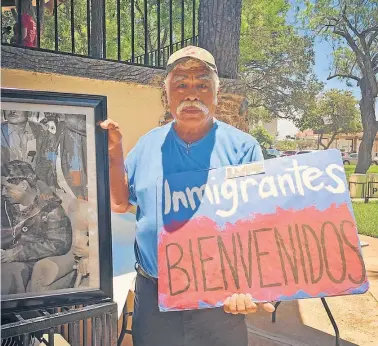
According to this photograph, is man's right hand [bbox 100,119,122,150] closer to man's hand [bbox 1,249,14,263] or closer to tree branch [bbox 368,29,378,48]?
man's hand [bbox 1,249,14,263]

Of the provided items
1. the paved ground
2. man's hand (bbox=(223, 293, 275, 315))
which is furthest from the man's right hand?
the paved ground

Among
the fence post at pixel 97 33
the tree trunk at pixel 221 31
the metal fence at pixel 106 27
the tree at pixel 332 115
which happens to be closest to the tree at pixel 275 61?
the tree at pixel 332 115

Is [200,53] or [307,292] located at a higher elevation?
[200,53]

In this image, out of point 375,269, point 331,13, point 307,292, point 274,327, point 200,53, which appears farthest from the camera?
point 331,13

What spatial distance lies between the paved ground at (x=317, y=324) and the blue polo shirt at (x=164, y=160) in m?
1.58

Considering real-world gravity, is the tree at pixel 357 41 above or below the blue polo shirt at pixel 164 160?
above

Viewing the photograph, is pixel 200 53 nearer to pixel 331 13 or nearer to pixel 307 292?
pixel 307 292

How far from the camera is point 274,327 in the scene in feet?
10.1

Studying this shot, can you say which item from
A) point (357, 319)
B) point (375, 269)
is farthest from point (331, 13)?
point (357, 319)

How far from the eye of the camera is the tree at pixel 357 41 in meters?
8.96

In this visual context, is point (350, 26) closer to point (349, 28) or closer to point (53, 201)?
point (349, 28)

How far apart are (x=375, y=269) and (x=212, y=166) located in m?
3.63

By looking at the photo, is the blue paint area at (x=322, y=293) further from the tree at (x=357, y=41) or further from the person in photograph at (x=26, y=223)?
the tree at (x=357, y=41)

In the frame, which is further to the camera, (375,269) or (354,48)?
(354,48)
